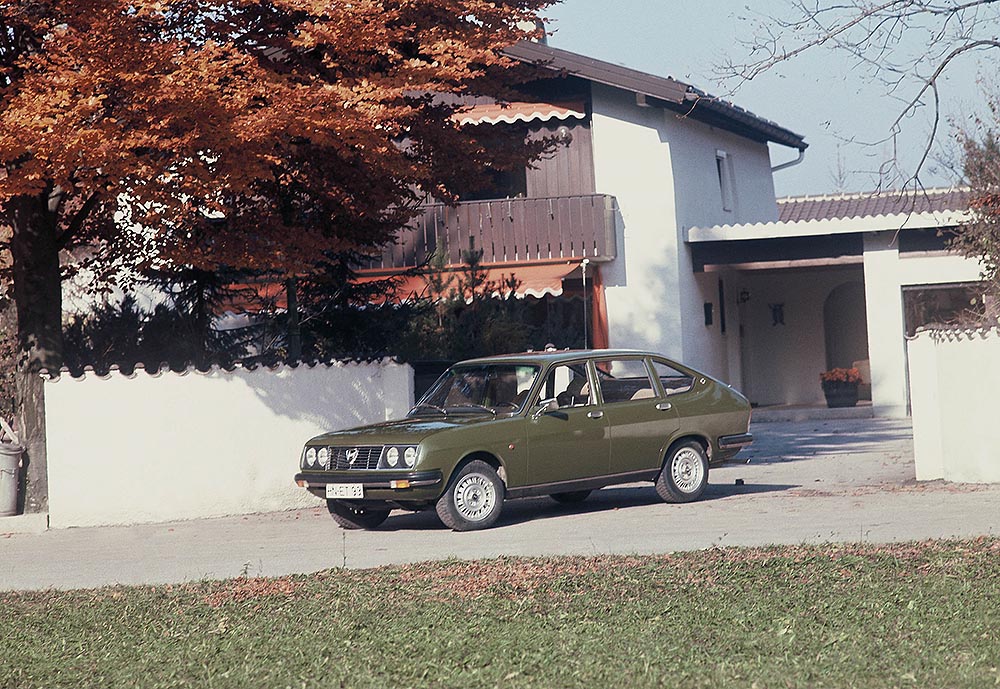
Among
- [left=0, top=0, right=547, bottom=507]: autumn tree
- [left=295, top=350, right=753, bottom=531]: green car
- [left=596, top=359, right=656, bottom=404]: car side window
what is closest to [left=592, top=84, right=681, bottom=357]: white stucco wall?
[left=0, top=0, right=547, bottom=507]: autumn tree

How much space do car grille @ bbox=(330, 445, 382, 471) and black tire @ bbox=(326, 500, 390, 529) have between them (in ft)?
1.99

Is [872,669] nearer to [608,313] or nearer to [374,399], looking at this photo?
[374,399]

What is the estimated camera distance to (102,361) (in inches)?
764

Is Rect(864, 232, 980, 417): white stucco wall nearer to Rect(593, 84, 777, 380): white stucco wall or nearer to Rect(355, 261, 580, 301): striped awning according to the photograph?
Rect(593, 84, 777, 380): white stucco wall

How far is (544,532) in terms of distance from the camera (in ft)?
42.8

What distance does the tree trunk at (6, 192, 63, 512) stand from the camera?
15977 millimetres

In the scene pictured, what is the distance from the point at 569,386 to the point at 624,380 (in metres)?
0.83

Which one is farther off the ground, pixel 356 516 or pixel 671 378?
pixel 671 378

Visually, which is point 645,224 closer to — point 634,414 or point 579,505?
point 579,505

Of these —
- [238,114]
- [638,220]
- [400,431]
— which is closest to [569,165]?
[638,220]

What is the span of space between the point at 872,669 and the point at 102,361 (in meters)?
14.3

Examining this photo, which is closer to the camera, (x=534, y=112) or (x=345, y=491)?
(x=345, y=491)

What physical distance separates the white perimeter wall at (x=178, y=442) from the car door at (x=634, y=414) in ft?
11.6

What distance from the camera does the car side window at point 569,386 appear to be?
1418 cm
